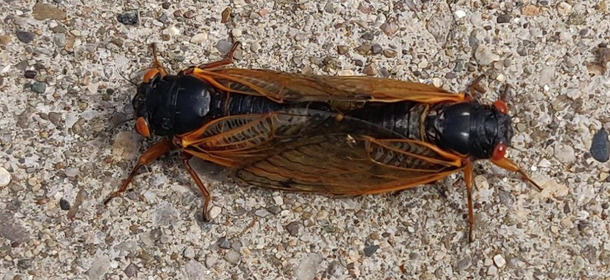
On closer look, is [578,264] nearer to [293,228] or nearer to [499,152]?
[499,152]

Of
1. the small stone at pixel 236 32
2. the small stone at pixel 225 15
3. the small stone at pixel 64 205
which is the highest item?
the small stone at pixel 225 15

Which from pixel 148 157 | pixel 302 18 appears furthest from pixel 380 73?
pixel 148 157

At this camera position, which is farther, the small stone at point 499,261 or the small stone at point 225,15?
the small stone at point 225,15

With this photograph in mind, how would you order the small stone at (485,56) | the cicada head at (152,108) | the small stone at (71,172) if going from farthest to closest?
the small stone at (485,56)
the small stone at (71,172)
the cicada head at (152,108)

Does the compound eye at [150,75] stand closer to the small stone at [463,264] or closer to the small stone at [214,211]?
the small stone at [214,211]

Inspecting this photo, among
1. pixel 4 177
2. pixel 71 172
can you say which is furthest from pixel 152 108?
pixel 4 177

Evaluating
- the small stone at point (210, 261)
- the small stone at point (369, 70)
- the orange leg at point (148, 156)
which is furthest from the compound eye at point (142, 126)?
the small stone at point (369, 70)

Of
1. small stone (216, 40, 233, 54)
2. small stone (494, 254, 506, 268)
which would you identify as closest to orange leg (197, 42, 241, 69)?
small stone (216, 40, 233, 54)

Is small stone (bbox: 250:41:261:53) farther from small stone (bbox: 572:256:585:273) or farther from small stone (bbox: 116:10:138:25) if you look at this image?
small stone (bbox: 572:256:585:273)
